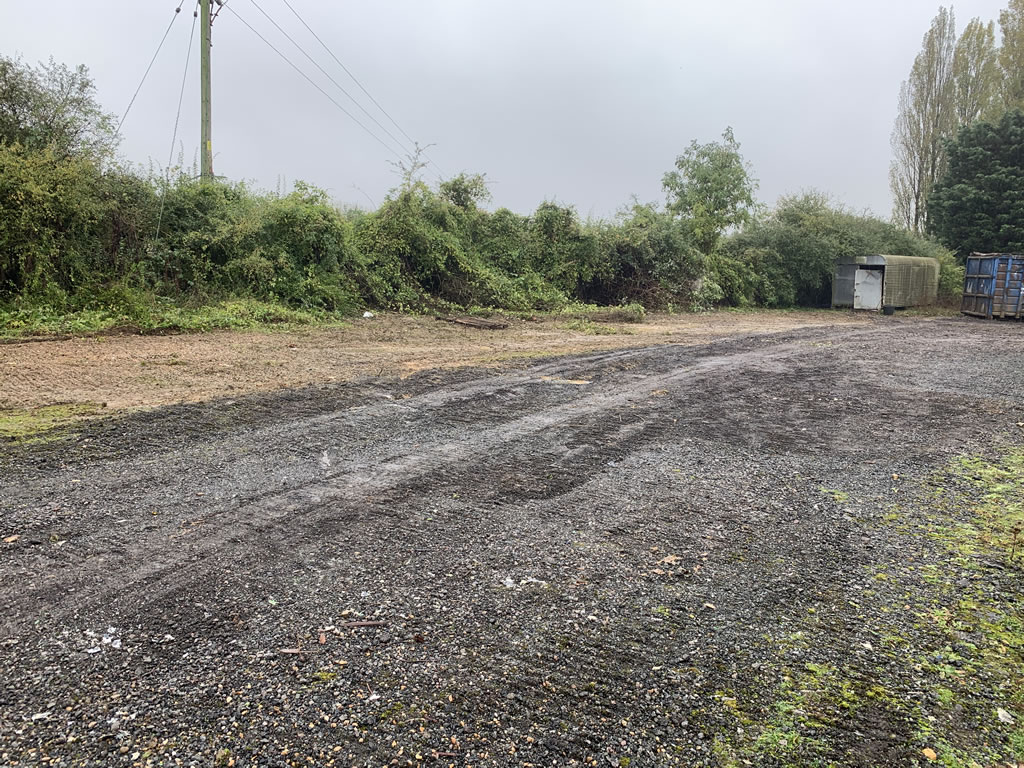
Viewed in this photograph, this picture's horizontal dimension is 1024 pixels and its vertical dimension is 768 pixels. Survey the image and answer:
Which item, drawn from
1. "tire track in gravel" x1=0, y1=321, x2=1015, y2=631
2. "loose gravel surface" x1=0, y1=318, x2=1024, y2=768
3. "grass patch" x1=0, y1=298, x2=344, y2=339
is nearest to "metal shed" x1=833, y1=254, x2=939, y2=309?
"tire track in gravel" x1=0, y1=321, x2=1015, y2=631

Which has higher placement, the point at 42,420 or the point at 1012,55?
Answer: the point at 1012,55

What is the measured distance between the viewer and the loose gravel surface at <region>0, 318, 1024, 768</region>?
2.02m

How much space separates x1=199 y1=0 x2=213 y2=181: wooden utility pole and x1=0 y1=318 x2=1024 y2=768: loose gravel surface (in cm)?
1128

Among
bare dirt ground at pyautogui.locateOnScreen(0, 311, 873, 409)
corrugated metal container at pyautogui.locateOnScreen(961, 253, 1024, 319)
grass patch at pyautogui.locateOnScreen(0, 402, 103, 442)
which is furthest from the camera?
corrugated metal container at pyautogui.locateOnScreen(961, 253, 1024, 319)

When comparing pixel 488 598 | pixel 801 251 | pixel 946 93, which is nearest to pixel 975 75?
pixel 946 93

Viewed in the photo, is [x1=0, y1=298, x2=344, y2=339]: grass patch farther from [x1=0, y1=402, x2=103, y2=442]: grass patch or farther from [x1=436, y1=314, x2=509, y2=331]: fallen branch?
[x1=0, y1=402, x2=103, y2=442]: grass patch

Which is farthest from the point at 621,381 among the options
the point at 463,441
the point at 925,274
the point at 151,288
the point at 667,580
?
the point at 925,274

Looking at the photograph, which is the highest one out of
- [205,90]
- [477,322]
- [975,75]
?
[975,75]

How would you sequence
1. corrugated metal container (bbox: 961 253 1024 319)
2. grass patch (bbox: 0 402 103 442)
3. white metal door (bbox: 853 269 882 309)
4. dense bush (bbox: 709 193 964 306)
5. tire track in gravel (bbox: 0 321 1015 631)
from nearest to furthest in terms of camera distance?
Result: tire track in gravel (bbox: 0 321 1015 631)
grass patch (bbox: 0 402 103 442)
corrugated metal container (bbox: 961 253 1024 319)
white metal door (bbox: 853 269 882 309)
dense bush (bbox: 709 193 964 306)

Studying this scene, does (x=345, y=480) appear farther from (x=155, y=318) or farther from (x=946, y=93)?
(x=946, y=93)

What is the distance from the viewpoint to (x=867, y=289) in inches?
965

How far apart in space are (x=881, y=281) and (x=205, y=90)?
74.1 feet

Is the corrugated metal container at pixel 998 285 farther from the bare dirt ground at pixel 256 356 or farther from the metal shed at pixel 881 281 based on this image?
the bare dirt ground at pixel 256 356

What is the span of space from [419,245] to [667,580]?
1547 cm
